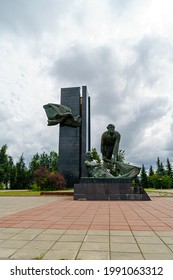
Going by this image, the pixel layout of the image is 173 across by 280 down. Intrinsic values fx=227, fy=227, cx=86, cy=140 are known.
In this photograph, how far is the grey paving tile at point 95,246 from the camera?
3314 mm

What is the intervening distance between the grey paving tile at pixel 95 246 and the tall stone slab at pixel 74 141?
95.8 feet

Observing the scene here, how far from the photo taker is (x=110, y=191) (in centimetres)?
1205

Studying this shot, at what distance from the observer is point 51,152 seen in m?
61.3

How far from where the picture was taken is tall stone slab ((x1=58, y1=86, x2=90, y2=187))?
33.1 metres

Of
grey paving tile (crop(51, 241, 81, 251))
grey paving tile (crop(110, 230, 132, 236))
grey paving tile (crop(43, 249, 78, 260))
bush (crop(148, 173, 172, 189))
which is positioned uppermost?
grey paving tile (crop(43, 249, 78, 260))

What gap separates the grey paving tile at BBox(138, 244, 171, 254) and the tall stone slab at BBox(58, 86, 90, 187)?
29.4 meters

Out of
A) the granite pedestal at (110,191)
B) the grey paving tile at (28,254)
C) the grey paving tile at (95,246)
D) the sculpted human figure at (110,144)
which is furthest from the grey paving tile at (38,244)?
the sculpted human figure at (110,144)

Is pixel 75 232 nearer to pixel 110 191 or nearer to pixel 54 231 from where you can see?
pixel 54 231

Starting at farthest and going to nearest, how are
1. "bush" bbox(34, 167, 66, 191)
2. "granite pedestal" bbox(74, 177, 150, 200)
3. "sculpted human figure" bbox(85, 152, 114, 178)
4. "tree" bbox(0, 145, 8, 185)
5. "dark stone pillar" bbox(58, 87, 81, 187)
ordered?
"tree" bbox(0, 145, 8, 185), "dark stone pillar" bbox(58, 87, 81, 187), "bush" bbox(34, 167, 66, 191), "sculpted human figure" bbox(85, 152, 114, 178), "granite pedestal" bbox(74, 177, 150, 200)

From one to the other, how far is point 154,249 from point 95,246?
0.87 metres

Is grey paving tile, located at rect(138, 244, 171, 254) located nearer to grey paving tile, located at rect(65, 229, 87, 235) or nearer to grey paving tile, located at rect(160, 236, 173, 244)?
grey paving tile, located at rect(160, 236, 173, 244)

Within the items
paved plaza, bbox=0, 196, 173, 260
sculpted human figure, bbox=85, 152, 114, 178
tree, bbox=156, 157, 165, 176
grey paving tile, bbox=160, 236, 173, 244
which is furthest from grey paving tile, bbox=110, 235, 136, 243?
tree, bbox=156, 157, 165, 176

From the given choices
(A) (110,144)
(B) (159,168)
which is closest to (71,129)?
(A) (110,144)

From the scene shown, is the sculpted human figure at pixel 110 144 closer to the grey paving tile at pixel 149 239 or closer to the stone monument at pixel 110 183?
the stone monument at pixel 110 183
